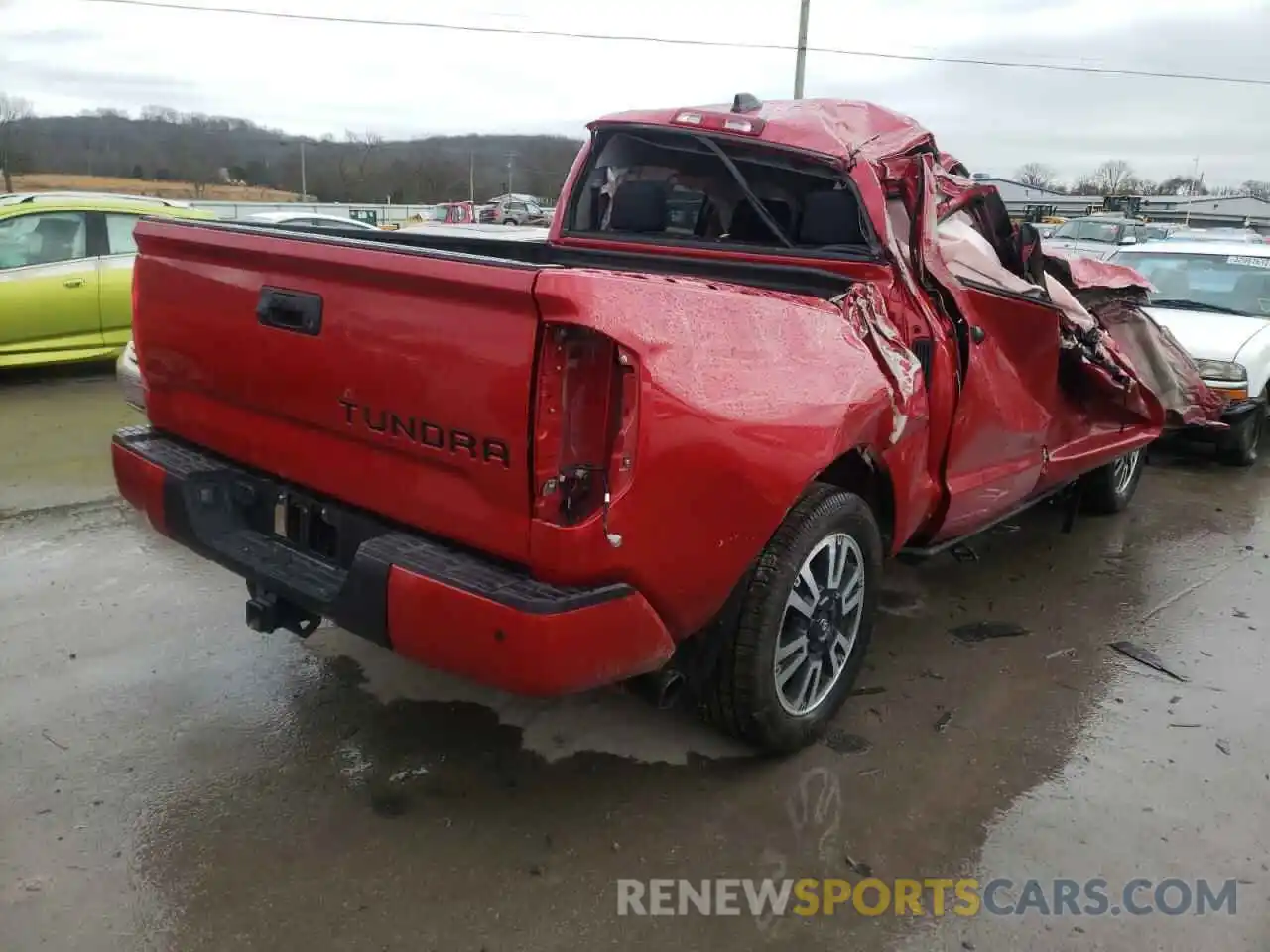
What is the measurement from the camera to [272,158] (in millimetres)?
53875

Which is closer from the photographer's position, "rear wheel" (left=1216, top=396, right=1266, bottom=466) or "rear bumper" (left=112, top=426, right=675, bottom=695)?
"rear bumper" (left=112, top=426, right=675, bottom=695)

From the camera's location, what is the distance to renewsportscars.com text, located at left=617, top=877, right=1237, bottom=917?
2.54 meters

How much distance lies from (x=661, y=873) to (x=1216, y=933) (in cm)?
141

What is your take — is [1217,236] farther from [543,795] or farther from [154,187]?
[154,187]

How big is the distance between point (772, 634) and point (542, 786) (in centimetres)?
84

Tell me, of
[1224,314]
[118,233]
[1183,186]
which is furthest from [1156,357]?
[1183,186]

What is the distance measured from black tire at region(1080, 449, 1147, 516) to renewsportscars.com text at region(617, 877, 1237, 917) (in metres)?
3.42

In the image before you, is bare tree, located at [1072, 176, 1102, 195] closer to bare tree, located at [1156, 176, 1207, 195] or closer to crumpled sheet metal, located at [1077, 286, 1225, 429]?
bare tree, located at [1156, 176, 1207, 195]

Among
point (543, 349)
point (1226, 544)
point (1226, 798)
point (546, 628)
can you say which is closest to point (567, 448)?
point (543, 349)

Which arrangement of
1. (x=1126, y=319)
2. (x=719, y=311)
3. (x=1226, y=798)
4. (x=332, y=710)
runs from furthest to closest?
(x=1126, y=319) < (x=332, y=710) < (x=1226, y=798) < (x=719, y=311)

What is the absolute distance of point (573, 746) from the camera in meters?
3.21

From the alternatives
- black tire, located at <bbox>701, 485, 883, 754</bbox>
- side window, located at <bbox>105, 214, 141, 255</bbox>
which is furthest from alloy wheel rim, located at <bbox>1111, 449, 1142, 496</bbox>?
side window, located at <bbox>105, 214, 141, 255</bbox>

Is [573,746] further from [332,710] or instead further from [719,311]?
[719,311]

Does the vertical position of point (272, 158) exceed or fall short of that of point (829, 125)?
it exceeds it
